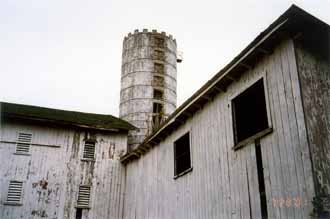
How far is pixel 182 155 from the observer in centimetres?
1262

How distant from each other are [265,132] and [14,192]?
530 inches

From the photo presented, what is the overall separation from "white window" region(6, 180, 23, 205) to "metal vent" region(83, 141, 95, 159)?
3.55 metres

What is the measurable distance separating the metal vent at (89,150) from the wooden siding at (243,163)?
18.8ft

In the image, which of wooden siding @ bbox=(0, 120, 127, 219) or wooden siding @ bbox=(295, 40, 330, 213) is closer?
wooden siding @ bbox=(295, 40, 330, 213)

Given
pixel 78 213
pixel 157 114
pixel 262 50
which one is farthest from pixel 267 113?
pixel 157 114

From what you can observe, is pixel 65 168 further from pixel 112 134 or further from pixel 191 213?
pixel 191 213

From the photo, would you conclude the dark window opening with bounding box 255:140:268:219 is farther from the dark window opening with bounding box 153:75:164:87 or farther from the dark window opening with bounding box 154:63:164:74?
the dark window opening with bounding box 154:63:164:74

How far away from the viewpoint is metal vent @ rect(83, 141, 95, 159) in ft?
60.4

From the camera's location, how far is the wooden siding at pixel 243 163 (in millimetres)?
7191

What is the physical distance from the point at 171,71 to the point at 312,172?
19.1 metres

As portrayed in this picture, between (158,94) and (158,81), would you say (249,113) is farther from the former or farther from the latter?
(158,81)

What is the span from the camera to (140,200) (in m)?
15.7

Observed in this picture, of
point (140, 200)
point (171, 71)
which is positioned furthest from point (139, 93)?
point (140, 200)


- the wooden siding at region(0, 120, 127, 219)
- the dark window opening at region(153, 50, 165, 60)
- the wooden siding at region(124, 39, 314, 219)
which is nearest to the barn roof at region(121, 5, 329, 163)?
the wooden siding at region(124, 39, 314, 219)
